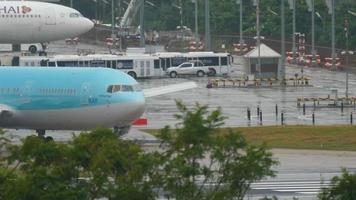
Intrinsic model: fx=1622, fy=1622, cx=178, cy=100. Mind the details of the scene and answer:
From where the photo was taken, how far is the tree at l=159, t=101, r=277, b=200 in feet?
108

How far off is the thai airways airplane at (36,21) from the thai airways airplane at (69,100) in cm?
5653

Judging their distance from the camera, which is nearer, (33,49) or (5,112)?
(5,112)

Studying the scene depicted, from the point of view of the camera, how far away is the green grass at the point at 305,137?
202 feet

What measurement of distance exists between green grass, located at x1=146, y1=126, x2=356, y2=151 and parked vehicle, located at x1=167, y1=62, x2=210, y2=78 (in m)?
45.0

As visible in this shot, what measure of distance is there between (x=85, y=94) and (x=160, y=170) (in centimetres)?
2838

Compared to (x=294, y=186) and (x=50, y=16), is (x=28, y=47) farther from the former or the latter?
(x=294, y=186)

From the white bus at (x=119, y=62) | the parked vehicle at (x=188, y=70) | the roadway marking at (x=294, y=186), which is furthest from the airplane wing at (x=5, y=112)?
the parked vehicle at (x=188, y=70)

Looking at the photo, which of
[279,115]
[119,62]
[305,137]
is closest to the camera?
[305,137]

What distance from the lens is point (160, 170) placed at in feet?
109

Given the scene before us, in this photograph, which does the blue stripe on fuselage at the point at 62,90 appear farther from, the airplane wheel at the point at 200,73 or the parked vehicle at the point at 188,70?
the airplane wheel at the point at 200,73

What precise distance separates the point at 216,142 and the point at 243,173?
2.90ft

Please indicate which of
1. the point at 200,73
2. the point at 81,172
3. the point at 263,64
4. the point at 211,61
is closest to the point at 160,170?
the point at 81,172

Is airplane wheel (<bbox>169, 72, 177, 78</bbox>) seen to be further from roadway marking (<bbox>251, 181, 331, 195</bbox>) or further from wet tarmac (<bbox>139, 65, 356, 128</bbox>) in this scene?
roadway marking (<bbox>251, 181, 331, 195</bbox>)

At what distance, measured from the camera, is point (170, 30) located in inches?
6521
